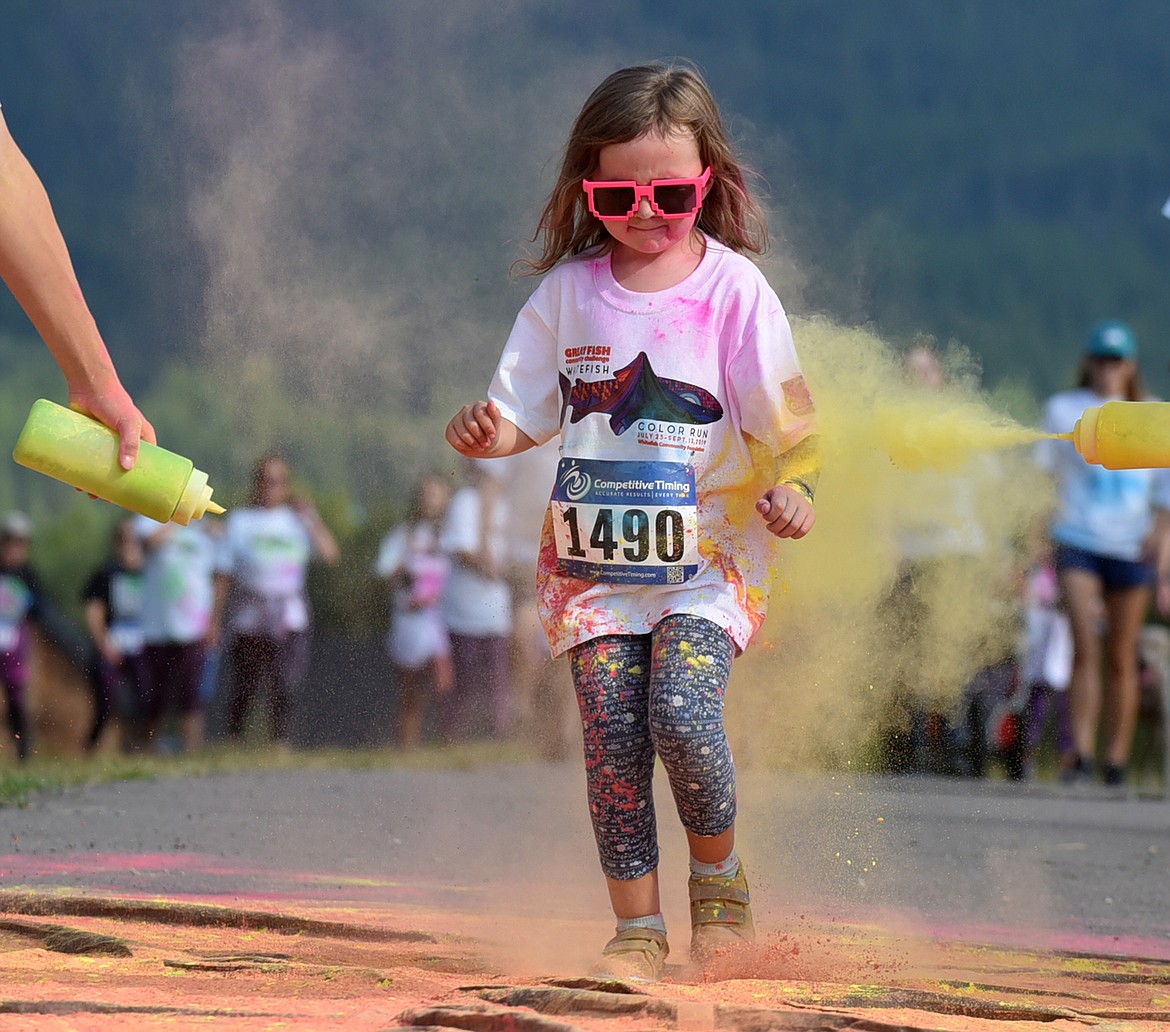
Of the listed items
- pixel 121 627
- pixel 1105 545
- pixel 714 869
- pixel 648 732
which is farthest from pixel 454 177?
pixel 121 627

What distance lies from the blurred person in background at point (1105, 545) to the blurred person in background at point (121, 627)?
13.5 ft

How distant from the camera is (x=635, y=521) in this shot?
330 centimetres

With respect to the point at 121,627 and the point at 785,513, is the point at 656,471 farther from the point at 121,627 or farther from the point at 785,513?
the point at 121,627

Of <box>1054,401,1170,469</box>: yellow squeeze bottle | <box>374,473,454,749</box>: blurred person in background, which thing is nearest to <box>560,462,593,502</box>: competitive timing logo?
<box>1054,401,1170,469</box>: yellow squeeze bottle

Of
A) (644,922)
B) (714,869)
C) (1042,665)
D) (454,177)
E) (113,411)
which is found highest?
(454,177)

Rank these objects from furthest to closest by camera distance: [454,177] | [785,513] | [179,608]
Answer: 1. [179,608]
2. [454,177]
3. [785,513]

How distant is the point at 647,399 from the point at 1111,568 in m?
4.28

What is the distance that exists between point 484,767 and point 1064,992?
4.58 m

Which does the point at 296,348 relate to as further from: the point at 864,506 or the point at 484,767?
the point at 484,767

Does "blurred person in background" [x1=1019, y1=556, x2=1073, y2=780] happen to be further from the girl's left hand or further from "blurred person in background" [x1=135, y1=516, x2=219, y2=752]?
the girl's left hand

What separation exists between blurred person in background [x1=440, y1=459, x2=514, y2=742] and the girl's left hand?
4.42 m

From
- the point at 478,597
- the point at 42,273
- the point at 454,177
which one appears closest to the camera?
the point at 42,273

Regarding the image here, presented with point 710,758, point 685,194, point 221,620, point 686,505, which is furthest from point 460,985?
point 221,620

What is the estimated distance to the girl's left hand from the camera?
318 cm
